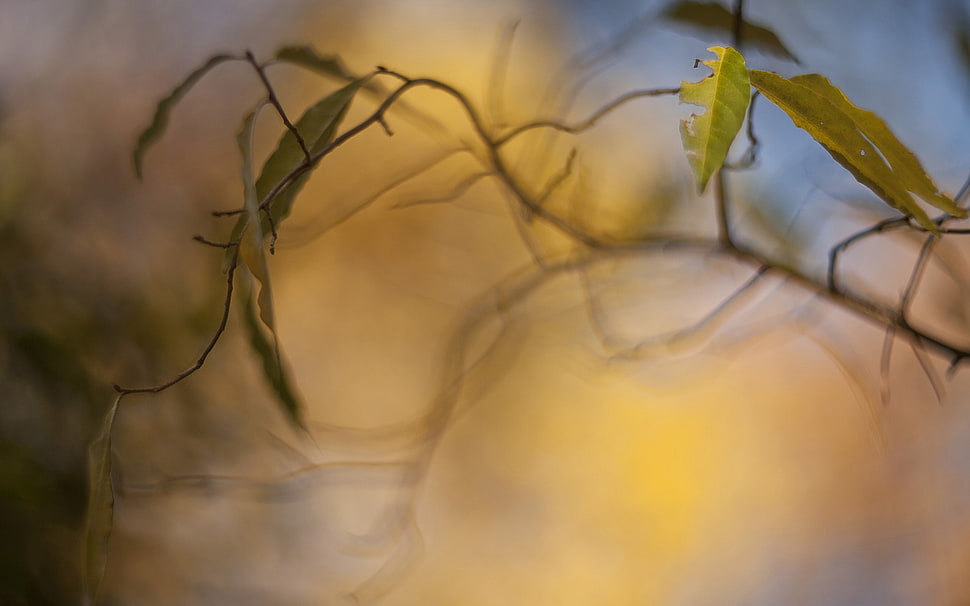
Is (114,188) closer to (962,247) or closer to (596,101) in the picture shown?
(596,101)

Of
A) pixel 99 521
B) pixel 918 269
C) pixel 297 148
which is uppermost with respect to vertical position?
pixel 918 269

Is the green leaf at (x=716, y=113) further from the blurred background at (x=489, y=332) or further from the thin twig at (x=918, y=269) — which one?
the blurred background at (x=489, y=332)

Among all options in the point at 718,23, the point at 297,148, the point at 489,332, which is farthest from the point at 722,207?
the point at 489,332

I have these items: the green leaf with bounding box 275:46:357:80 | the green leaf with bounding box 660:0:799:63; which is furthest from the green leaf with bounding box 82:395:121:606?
the green leaf with bounding box 660:0:799:63

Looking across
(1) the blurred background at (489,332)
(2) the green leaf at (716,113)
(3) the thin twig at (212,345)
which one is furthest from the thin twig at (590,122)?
(1) the blurred background at (489,332)

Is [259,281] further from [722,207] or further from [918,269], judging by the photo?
[918,269]

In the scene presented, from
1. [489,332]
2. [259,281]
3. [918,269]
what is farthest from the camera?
[489,332]

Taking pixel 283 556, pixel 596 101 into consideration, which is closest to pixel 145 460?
pixel 283 556
